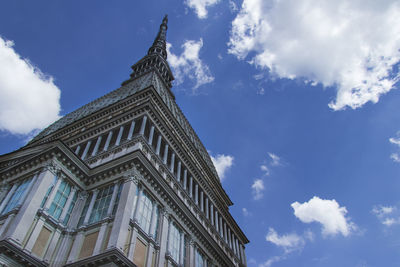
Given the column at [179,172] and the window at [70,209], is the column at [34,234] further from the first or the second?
the column at [179,172]

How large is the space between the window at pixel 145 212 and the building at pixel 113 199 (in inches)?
3.3

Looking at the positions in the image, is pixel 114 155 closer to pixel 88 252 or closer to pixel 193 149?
pixel 88 252

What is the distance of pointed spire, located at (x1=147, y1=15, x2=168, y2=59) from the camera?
72.9 m

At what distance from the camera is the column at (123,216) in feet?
64.1

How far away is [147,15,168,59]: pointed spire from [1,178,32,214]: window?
161ft

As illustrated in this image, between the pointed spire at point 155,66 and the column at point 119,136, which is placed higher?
the pointed spire at point 155,66

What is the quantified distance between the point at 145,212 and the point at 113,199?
8.91 ft

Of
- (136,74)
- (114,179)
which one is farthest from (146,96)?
(136,74)

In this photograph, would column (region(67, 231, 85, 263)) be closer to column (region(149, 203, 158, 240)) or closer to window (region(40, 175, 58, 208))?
window (region(40, 175, 58, 208))

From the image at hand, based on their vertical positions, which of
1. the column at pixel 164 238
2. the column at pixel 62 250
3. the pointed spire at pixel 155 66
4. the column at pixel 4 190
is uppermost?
the pointed spire at pixel 155 66

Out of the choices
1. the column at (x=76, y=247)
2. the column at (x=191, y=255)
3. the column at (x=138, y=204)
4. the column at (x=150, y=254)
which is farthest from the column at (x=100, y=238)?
the column at (x=191, y=255)

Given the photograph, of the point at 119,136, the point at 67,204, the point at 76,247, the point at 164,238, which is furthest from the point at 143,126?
the point at 76,247

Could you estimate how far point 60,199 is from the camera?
23375 mm

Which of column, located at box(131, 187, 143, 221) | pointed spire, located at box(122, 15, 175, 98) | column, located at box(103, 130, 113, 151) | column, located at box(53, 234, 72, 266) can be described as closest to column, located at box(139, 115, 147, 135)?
column, located at box(103, 130, 113, 151)
